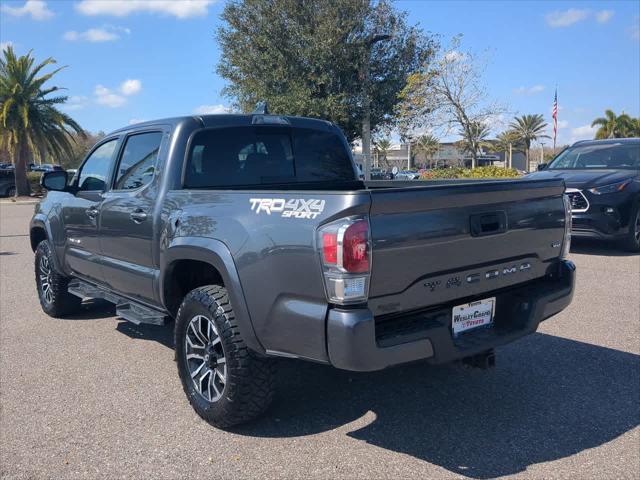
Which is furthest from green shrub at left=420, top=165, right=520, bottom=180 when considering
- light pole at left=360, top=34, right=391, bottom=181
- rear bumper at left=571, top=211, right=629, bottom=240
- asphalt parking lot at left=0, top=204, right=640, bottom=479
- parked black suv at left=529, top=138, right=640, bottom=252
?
asphalt parking lot at left=0, top=204, right=640, bottom=479

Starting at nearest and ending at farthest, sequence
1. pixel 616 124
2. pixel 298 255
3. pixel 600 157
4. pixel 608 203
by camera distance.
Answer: pixel 298 255 < pixel 608 203 < pixel 600 157 < pixel 616 124

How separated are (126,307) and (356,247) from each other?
8.65 ft

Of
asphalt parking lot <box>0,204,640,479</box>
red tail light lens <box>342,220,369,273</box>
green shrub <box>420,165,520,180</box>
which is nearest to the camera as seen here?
red tail light lens <box>342,220,369,273</box>

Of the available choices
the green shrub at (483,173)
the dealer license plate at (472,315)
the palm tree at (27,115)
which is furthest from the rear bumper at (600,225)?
the palm tree at (27,115)

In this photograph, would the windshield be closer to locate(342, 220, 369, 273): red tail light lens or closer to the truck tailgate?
the truck tailgate

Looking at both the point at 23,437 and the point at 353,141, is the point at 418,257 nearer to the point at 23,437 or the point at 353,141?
the point at 23,437

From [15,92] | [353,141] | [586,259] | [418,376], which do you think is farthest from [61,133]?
[418,376]

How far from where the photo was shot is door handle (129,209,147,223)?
13.8 ft

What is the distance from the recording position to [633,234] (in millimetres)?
8984

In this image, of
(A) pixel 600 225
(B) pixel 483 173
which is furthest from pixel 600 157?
(B) pixel 483 173

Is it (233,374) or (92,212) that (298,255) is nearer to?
(233,374)

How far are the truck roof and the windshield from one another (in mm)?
6725

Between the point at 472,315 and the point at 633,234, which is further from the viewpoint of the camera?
the point at 633,234

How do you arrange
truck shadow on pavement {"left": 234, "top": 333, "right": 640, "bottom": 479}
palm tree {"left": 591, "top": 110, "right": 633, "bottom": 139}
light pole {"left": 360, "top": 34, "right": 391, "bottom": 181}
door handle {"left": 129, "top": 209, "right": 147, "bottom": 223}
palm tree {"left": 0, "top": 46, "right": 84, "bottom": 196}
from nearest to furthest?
truck shadow on pavement {"left": 234, "top": 333, "right": 640, "bottom": 479} → door handle {"left": 129, "top": 209, "right": 147, "bottom": 223} → light pole {"left": 360, "top": 34, "right": 391, "bottom": 181} → palm tree {"left": 0, "top": 46, "right": 84, "bottom": 196} → palm tree {"left": 591, "top": 110, "right": 633, "bottom": 139}
